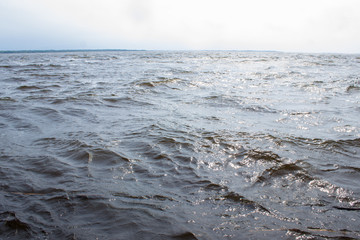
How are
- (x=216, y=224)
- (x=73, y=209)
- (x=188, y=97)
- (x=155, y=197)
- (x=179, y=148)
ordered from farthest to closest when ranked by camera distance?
(x=188, y=97) < (x=179, y=148) < (x=155, y=197) < (x=73, y=209) < (x=216, y=224)

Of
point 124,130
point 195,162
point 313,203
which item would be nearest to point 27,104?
point 124,130

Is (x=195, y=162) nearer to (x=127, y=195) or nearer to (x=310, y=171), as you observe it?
(x=127, y=195)

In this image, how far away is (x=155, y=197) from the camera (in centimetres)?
273

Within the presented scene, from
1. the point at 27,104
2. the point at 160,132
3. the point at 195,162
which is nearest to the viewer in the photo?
the point at 195,162

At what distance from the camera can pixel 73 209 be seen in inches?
98.0

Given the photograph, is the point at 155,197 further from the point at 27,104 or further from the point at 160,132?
the point at 27,104

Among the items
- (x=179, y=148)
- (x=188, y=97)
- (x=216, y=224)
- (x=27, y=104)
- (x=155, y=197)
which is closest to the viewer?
(x=216, y=224)

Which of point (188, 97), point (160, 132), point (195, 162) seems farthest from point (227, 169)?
point (188, 97)

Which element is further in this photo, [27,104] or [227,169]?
[27,104]

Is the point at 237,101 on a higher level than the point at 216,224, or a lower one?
higher

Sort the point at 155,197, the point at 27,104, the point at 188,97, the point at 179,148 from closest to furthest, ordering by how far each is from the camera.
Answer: the point at 155,197 → the point at 179,148 → the point at 27,104 → the point at 188,97

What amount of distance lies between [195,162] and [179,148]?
0.56m

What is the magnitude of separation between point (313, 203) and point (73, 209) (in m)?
2.40

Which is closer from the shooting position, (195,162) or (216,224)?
(216,224)
